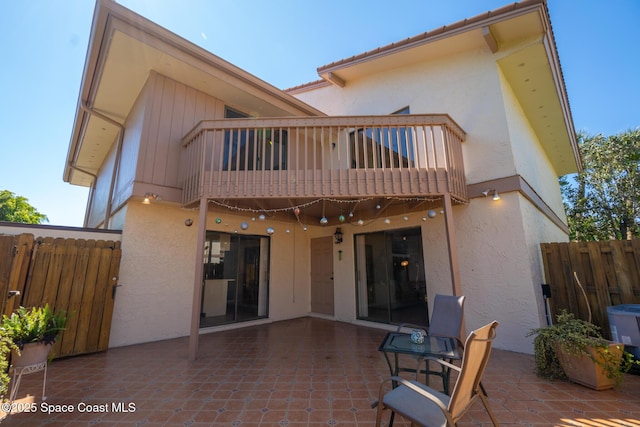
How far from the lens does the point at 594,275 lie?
4352mm

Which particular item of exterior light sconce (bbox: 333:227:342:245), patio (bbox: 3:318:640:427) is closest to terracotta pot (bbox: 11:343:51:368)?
patio (bbox: 3:318:640:427)

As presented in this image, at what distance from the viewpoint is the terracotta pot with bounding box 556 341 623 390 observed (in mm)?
3127

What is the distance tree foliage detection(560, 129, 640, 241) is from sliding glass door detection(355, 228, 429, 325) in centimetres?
1338

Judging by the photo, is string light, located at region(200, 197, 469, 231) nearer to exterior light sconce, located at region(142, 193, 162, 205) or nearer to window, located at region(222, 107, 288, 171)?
window, located at region(222, 107, 288, 171)

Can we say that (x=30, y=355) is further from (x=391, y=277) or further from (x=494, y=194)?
(x=494, y=194)

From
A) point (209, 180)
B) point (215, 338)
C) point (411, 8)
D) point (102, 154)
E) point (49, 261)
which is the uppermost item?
point (411, 8)

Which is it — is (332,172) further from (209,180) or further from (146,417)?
(146,417)

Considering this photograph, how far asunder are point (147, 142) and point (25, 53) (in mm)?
6343

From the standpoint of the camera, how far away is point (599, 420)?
252 centimetres

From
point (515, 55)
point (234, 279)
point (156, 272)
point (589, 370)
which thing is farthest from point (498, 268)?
point (156, 272)

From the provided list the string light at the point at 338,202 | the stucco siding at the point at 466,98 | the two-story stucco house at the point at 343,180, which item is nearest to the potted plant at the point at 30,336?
the two-story stucco house at the point at 343,180

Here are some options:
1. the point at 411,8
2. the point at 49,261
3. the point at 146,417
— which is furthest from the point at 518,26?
the point at 49,261

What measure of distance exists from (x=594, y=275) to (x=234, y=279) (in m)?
7.02

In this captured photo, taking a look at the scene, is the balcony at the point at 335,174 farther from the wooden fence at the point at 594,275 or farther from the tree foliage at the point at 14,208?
the tree foliage at the point at 14,208
